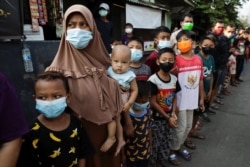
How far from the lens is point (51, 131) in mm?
1395

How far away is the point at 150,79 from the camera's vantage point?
103 inches

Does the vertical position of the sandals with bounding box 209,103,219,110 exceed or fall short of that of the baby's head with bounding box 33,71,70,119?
it falls short

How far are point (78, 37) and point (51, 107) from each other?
571mm

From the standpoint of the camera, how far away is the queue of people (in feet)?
4.52

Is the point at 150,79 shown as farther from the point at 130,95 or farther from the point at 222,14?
the point at 222,14

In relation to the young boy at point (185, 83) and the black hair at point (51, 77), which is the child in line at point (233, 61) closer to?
the young boy at point (185, 83)

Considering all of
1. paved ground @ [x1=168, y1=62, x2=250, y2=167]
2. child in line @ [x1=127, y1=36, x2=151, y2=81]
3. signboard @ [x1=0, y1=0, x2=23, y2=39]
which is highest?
signboard @ [x1=0, y1=0, x2=23, y2=39]

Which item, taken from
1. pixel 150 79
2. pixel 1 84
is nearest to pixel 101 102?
pixel 1 84

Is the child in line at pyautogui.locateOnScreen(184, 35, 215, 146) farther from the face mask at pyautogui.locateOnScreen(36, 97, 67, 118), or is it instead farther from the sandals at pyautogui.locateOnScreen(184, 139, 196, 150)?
the face mask at pyautogui.locateOnScreen(36, 97, 67, 118)

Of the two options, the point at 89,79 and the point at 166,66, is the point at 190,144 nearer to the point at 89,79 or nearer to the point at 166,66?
the point at 166,66

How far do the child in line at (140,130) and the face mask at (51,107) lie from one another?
3.34ft

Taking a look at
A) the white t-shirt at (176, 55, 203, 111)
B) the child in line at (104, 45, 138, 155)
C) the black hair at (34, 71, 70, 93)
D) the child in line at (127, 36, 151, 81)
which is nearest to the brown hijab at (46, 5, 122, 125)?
the black hair at (34, 71, 70, 93)

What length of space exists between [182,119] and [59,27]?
2596 millimetres

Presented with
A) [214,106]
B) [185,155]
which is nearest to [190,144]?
[185,155]
